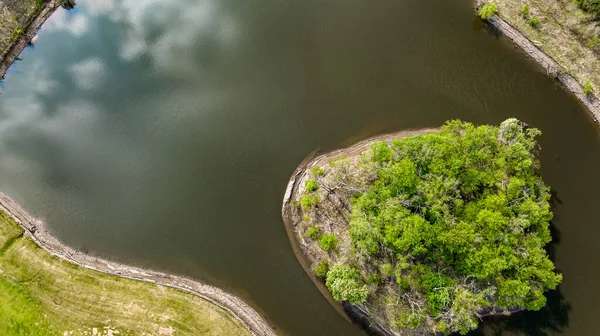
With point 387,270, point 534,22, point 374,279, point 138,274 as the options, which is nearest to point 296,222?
point 374,279

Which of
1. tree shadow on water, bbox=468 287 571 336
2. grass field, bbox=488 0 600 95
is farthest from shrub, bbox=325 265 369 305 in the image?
grass field, bbox=488 0 600 95

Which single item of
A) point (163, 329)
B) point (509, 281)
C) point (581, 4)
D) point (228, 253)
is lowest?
point (163, 329)

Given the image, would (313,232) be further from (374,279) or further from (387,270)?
(387,270)

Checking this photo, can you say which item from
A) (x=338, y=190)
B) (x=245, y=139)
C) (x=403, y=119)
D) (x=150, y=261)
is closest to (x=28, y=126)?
(x=150, y=261)

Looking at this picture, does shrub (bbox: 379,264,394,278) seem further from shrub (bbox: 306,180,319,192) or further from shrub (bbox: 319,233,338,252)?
shrub (bbox: 306,180,319,192)

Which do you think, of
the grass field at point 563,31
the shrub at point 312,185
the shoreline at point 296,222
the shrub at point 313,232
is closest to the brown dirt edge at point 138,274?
the shoreline at point 296,222

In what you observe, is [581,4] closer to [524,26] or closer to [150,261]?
[524,26]
